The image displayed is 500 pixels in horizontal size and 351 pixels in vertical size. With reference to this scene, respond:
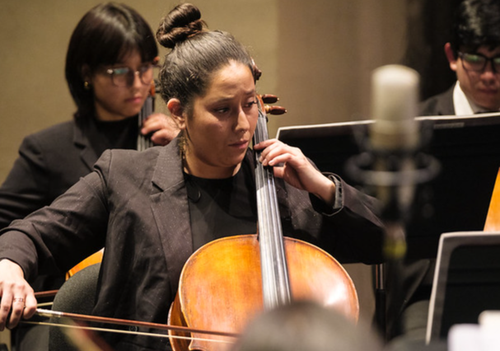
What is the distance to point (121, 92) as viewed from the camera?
200cm

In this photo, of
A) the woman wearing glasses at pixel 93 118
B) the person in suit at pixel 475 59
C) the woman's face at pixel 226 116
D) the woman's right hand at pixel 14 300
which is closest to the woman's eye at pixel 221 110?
the woman's face at pixel 226 116

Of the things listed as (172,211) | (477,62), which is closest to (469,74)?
(477,62)

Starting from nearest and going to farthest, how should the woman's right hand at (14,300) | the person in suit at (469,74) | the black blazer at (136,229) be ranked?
the woman's right hand at (14,300)
the black blazer at (136,229)
the person in suit at (469,74)

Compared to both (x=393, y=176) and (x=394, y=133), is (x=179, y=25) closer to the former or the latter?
(x=393, y=176)

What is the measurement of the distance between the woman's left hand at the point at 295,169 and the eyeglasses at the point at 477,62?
2.42ft

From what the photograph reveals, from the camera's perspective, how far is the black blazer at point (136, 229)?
4.34 ft

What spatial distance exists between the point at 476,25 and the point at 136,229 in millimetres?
1144

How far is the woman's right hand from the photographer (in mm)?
1108

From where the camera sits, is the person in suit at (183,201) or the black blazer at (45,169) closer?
the person in suit at (183,201)

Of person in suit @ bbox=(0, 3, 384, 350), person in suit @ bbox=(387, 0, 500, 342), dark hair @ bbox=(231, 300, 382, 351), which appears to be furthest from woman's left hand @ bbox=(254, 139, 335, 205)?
dark hair @ bbox=(231, 300, 382, 351)

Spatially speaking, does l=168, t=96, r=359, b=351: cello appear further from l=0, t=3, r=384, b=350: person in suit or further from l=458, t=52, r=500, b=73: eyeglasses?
l=458, t=52, r=500, b=73: eyeglasses

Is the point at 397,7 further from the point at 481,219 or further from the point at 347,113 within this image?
the point at 481,219

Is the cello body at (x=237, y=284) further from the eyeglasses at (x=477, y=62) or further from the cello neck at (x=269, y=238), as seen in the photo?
the eyeglasses at (x=477, y=62)

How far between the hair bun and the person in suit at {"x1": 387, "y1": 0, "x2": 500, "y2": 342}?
786 mm
